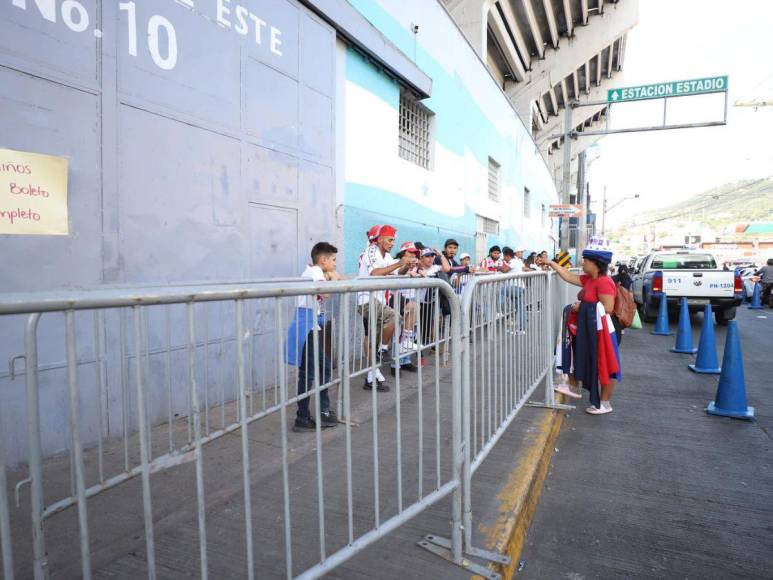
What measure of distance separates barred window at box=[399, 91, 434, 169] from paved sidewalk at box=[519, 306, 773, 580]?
5.76 m

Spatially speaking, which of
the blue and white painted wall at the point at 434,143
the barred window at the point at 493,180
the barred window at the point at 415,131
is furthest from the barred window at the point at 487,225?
the barred window at the point at 415,131

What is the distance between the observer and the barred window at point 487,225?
45.4ft

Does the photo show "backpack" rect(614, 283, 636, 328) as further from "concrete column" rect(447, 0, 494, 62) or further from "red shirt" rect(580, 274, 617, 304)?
"concrete column" rect(447, 0, 494, 62)

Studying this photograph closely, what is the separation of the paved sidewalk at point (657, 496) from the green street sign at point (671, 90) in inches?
486

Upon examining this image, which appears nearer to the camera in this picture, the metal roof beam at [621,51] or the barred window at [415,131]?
the barred window at [415,131]

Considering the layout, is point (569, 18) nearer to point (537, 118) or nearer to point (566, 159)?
point (566, 159)

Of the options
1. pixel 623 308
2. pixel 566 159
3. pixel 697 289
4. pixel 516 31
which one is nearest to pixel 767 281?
pixel 566 159

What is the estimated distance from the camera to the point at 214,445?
4.01 m

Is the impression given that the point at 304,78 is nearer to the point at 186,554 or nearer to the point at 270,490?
the point at 270,490

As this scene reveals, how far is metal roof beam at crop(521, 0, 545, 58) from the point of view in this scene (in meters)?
17.5

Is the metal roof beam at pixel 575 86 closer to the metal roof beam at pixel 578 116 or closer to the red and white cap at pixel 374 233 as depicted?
the metal roof beam at pixel 578 116

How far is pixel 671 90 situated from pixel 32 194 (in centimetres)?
1695

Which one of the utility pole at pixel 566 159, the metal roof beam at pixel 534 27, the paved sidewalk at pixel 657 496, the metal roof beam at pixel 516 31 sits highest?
the metal roof beam at pixel 534 27

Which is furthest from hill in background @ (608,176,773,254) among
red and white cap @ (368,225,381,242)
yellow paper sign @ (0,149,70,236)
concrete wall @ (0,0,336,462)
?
yellow paper sign @ (0,149,70,236)
